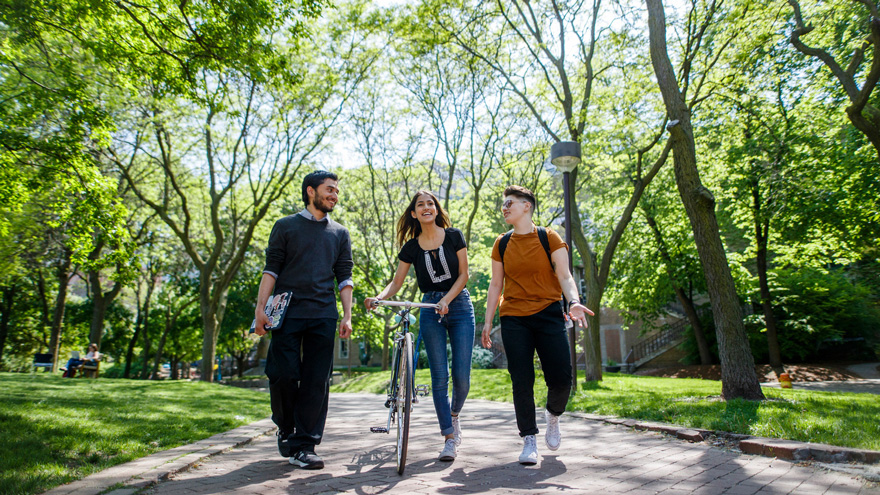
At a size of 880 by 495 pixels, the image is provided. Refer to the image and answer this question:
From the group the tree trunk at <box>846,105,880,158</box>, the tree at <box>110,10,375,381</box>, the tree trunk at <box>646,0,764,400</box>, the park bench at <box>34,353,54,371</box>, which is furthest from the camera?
the park bench at <box>34,353,54,371</box>

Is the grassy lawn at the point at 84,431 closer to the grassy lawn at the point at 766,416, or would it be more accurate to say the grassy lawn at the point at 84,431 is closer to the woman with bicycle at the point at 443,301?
the woman with bicycle at the point at 443,301

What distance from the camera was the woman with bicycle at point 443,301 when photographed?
4504 mm

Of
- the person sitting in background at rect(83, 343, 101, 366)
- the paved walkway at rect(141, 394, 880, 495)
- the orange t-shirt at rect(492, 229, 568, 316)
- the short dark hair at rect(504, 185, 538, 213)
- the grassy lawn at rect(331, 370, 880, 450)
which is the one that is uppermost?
the short dark hair at rect(504, 185, 538, 213)

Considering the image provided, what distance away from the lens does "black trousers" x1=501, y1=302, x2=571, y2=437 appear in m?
4.37

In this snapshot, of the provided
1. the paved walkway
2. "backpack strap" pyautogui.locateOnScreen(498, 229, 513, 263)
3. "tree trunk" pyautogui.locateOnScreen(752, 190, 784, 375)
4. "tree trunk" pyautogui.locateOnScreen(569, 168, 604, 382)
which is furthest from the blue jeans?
"tree trunk" pyautogui.locateOnScreen(752, 190, 784, 375)

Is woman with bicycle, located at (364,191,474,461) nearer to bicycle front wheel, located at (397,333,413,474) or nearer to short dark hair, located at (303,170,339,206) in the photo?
bicycle front wheel, located at (397,333,413,474)

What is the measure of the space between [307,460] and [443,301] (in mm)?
1566

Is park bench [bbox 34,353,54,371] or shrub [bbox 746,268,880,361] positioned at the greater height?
shrub [bbox 746,268,880,361]

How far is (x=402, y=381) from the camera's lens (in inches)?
170

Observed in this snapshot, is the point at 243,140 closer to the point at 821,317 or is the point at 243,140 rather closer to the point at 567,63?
the point at 567,63

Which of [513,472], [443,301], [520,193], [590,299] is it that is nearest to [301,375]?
[443,301]

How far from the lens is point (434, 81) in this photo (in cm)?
1784

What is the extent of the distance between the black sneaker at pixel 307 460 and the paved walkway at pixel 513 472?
0.05 metres

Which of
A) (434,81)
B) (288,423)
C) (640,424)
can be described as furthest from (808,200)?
(288,423)
